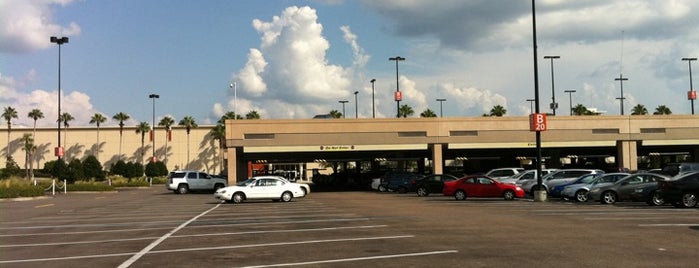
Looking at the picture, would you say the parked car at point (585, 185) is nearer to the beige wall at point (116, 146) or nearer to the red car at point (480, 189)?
the red car at point (480, 189)

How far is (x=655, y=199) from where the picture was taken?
24422 millimetres

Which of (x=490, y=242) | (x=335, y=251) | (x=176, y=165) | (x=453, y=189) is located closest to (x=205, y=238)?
(x=335, y=251)

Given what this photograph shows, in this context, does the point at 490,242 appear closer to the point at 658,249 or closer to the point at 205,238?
the point at 658,249

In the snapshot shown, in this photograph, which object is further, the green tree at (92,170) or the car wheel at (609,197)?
the green tree at (92,170)

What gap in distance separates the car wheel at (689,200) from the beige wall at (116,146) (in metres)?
94.1

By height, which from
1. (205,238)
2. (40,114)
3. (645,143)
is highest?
(40,114)

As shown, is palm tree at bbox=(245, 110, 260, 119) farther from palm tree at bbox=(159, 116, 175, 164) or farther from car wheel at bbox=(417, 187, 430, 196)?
car wheel at bbox=(417, 187, 430, 196)

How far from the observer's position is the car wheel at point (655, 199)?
24308mm

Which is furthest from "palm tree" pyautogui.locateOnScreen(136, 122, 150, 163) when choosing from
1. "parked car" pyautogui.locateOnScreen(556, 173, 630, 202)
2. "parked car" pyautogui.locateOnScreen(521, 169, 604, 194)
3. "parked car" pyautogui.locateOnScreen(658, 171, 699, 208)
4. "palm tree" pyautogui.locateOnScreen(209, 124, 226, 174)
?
"parked car" pyautogui.locateOnScreen(658, 171, 699, 208)

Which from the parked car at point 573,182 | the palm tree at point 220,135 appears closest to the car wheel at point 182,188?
the parked car at point 573,182

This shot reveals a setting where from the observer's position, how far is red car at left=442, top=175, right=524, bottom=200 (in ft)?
99.6

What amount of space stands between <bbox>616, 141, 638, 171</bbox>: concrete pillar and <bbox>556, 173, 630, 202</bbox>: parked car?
2547 cm

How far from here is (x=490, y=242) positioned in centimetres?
1257

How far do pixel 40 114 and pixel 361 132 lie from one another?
81.3 m
